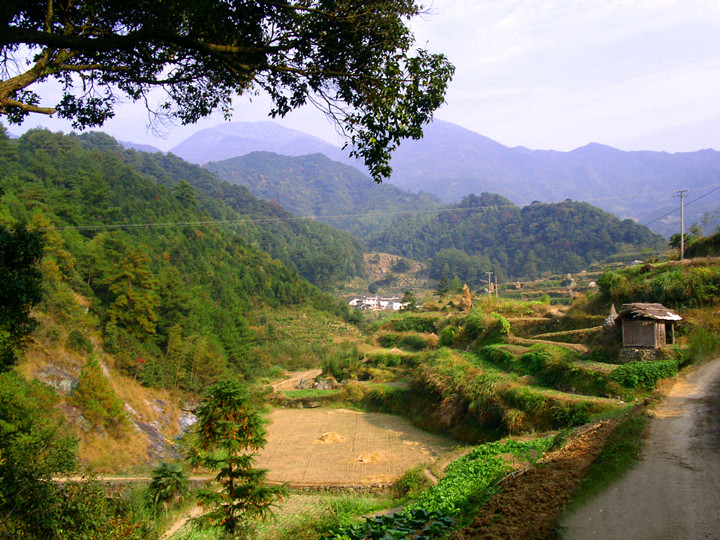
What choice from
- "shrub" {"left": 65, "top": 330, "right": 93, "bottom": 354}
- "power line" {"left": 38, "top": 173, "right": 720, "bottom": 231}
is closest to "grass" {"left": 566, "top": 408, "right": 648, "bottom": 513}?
"power line" {"left": 38, "top": 173, "right": 720, "bottom": 231}

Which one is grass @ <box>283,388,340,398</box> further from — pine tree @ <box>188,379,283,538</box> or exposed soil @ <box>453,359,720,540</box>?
exposed soil @ <box>453,359,720,540</box>

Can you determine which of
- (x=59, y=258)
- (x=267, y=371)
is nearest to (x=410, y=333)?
(x=267, y=371)

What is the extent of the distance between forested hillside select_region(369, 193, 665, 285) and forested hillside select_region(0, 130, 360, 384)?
30.4 m

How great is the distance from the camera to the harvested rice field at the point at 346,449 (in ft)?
47.3

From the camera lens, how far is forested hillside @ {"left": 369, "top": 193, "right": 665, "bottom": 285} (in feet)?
249

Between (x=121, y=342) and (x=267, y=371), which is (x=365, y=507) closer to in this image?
(x=121, y=342)

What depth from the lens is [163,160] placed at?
10106cm

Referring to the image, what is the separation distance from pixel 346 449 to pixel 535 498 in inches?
501

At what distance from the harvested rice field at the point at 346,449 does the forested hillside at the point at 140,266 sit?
10807mm

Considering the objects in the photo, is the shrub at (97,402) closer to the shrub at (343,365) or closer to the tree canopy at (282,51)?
the shrub at (343,365)

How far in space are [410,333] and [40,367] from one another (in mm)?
21028

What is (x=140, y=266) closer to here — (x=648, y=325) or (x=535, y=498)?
(x=648, y=325)

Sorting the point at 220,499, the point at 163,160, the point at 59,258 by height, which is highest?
the point at 163,160

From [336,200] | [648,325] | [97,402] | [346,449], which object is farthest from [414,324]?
[336,200]
